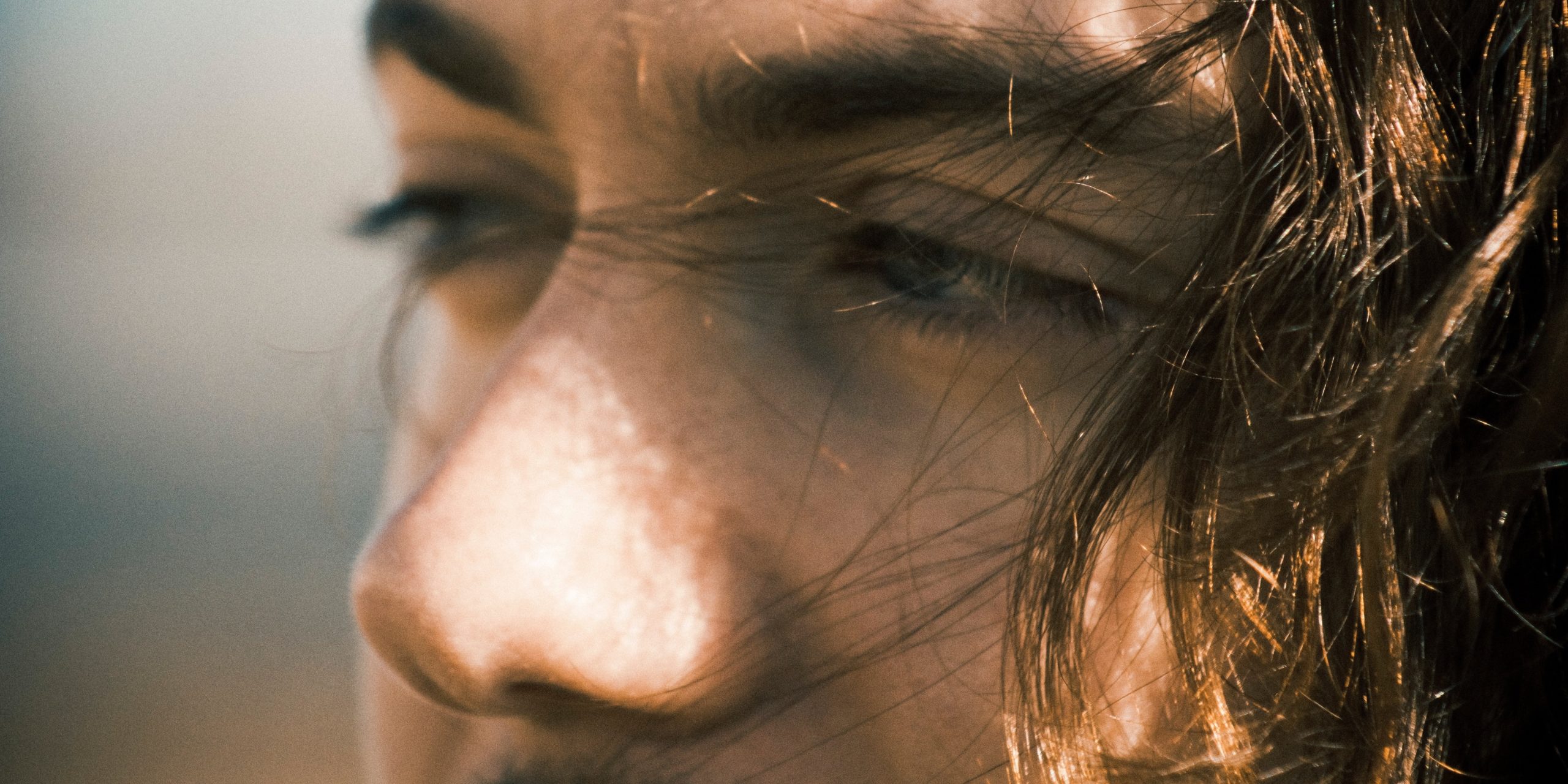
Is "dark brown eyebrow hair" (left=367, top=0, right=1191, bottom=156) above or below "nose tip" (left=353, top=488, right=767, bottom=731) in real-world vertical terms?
above

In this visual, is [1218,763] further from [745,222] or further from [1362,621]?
[745,222]

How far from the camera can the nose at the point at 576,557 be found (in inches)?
17.9

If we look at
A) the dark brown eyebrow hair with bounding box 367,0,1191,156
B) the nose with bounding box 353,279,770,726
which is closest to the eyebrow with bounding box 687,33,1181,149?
the dark brown eyebrow hair with bounding box 367,0,1191,156

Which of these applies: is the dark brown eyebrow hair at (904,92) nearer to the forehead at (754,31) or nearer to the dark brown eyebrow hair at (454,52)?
the forehead at (754,31)

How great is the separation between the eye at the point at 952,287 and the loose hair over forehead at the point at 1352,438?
44 millimetres

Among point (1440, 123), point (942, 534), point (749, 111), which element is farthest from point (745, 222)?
point (1440, 123)

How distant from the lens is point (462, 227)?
2.28 ft

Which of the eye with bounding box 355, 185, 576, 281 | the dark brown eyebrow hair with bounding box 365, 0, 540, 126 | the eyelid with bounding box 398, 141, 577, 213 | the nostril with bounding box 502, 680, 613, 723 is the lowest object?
the nostril with bounding box 502, 680, 613, 723

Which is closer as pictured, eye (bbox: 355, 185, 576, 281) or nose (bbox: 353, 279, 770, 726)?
nose (bbox: 353, 279, 770, 726)

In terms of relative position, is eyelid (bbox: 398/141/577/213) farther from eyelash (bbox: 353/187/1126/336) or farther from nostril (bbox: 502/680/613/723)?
nostril (bbox: 502/680/613/723)

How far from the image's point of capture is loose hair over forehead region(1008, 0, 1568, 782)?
38 centimetres

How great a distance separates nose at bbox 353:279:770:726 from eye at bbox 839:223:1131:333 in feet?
0.32

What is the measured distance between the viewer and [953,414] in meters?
0.48

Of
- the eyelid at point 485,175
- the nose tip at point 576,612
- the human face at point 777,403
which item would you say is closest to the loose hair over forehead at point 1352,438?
the human face at point 777,403
